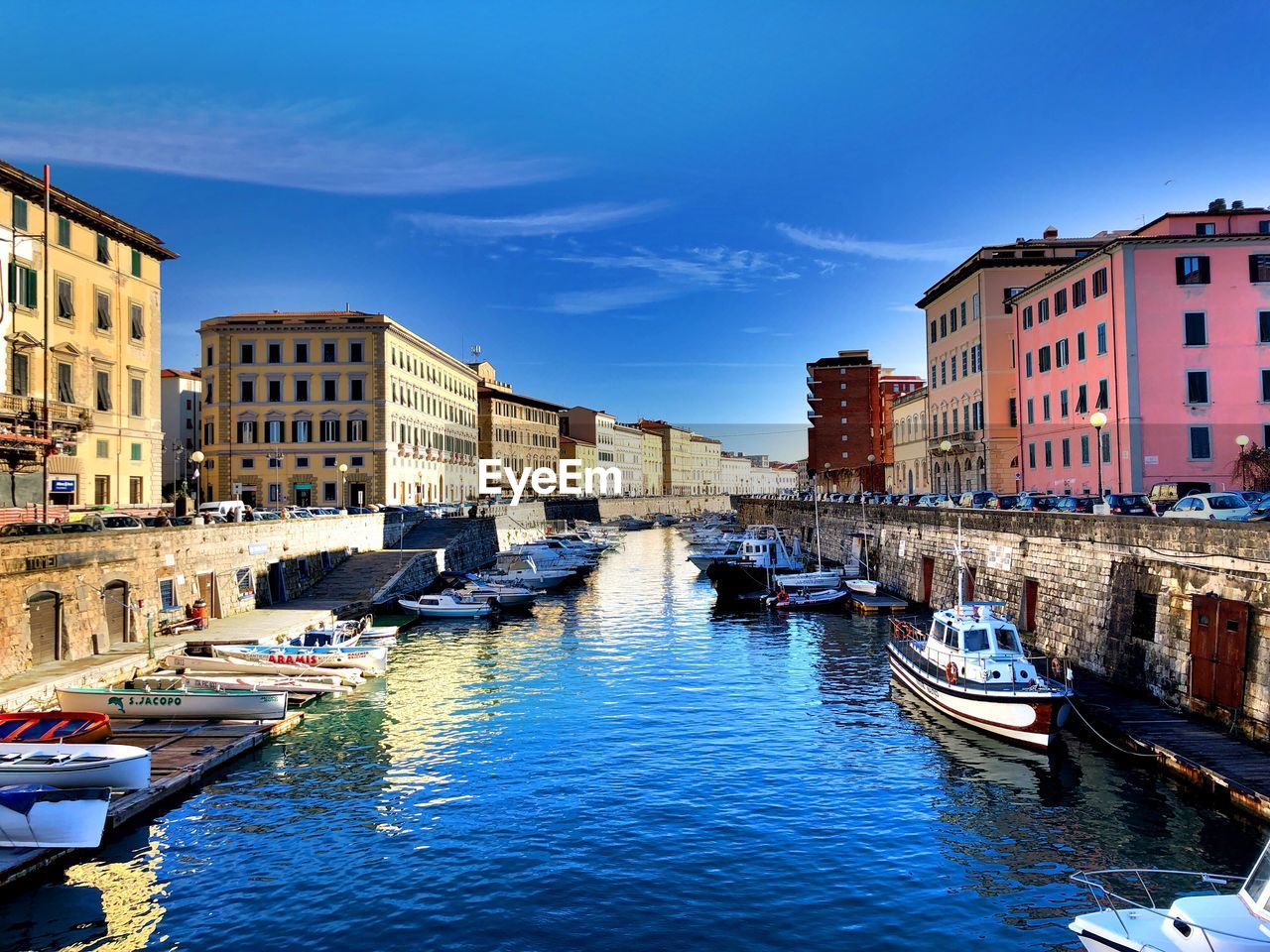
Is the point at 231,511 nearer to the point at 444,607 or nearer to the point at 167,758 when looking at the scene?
the point at 444,607

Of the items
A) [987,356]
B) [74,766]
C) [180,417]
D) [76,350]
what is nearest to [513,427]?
[180,417]

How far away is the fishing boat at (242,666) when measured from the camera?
94.9 feet

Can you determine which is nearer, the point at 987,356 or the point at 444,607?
the point at 444,607

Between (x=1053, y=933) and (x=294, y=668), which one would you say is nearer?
(x=1053, y=933)

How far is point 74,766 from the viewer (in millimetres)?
16984

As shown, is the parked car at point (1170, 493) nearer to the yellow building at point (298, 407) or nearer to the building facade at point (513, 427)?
the yellow building at point (298, 407)

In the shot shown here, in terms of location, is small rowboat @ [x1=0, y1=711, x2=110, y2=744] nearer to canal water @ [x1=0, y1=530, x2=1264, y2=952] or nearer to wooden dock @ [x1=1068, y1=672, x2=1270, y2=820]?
canal water @ [x1=0, y1=530, x2=1264, y2=952]


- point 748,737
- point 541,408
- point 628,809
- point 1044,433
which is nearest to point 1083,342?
point 1044,433

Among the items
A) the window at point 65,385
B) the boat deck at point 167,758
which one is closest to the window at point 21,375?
the window at point 65,385

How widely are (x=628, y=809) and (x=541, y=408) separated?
132774 mm

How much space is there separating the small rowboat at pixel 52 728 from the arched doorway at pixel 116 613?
1249 cm

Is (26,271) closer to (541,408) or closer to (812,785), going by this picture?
(812,785)

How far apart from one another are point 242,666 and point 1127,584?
27.9m

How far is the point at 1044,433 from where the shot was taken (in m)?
55.6
